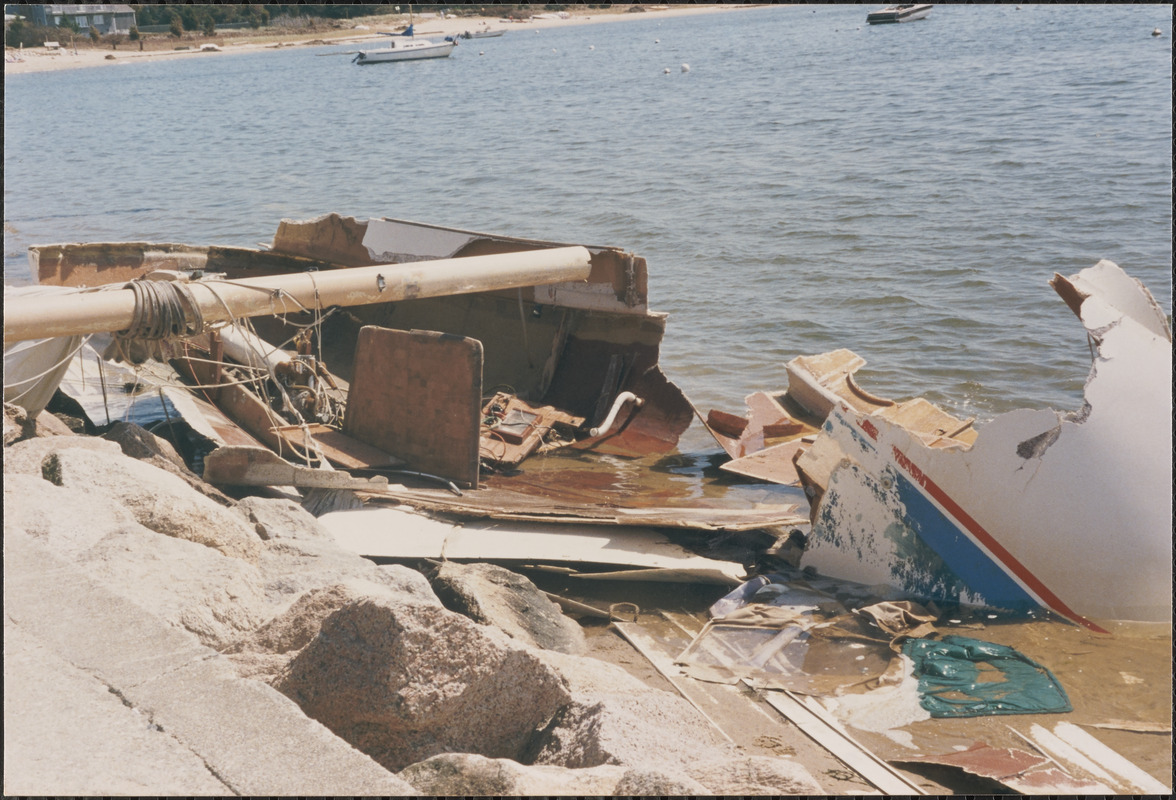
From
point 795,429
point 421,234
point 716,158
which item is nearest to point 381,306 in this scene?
point 421,234

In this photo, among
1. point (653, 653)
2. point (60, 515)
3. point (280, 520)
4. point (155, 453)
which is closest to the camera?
point (60, 515)

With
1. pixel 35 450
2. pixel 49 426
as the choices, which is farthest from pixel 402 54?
pixel 35 450

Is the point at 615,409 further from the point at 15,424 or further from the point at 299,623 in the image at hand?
the point at 299,623

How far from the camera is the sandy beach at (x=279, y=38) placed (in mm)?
69338

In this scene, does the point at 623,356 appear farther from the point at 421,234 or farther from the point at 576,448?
the point at 421,234

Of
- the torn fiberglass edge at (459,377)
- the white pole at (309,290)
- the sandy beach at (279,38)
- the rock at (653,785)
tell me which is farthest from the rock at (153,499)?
the sandy beach at (279,38)

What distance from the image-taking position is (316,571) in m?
4.14

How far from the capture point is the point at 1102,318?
5.09 metres

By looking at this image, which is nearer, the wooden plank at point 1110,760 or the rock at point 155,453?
the wooden plank at point 1110,760

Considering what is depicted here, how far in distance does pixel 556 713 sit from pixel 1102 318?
12.9 ft

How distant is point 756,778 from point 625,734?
465 mm

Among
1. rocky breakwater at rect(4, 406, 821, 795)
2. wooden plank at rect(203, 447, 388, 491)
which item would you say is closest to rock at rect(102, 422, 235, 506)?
wooden plank at rect(203, 447, 388, 491)

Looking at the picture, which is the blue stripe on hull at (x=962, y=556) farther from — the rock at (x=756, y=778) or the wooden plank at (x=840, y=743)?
the rock at (x=756, y=778)

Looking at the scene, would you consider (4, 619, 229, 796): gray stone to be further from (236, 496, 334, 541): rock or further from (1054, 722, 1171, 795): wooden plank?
(1054, 722, 1171, 795): wooden plank
